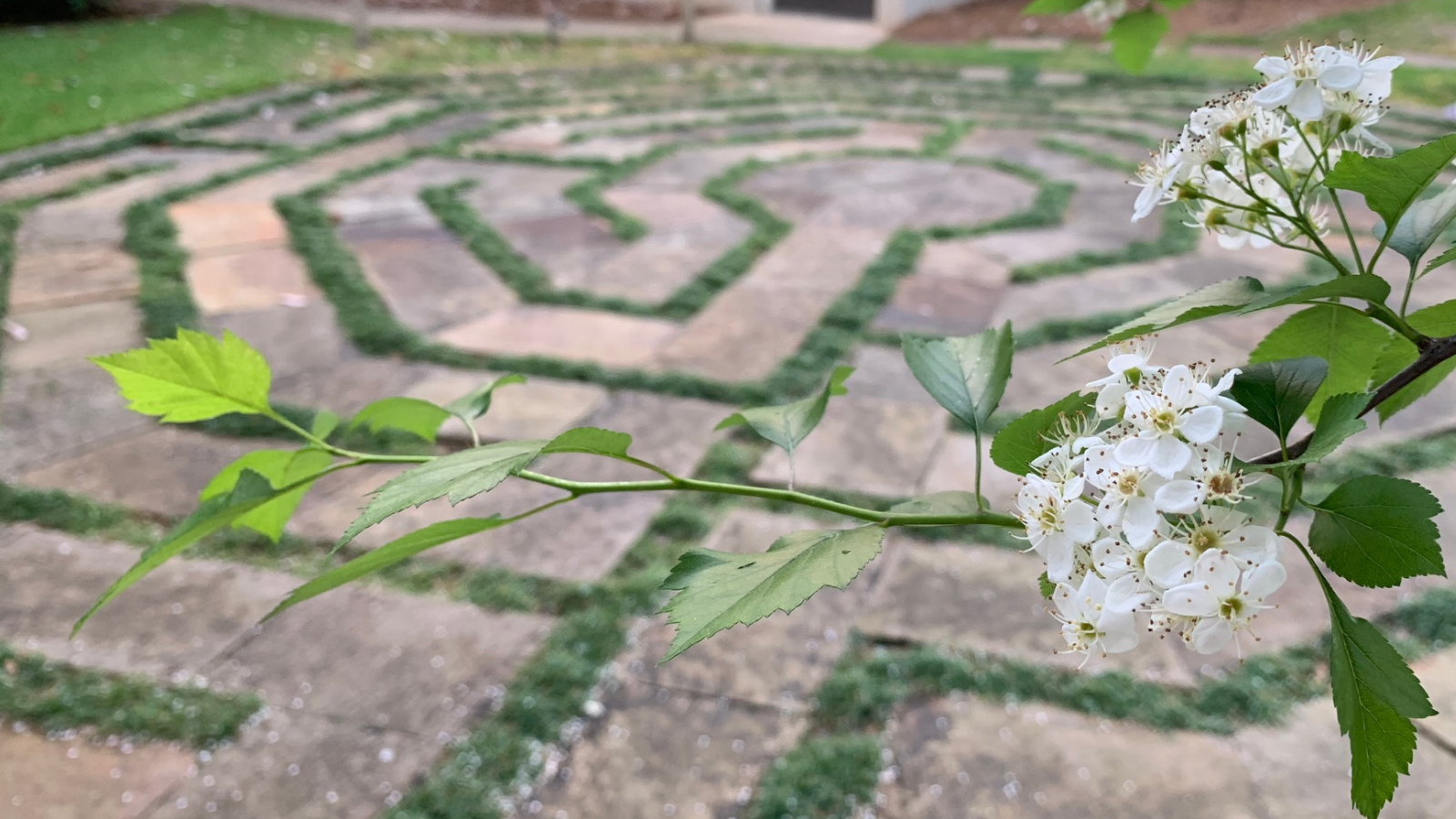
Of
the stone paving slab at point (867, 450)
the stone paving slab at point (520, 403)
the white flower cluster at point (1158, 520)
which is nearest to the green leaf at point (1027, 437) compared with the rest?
the white flower cluster at point (1158, 520)

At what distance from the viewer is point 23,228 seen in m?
4.07

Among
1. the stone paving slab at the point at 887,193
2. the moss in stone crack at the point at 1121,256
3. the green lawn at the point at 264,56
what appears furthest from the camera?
the green lawn at the point at 264,56

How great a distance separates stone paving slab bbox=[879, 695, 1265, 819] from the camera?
168cm

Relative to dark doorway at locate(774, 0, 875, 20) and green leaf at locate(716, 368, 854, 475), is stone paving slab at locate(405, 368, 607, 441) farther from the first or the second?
dark doorway at locate(774, 0, 875, 20)

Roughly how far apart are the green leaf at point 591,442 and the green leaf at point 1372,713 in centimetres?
27

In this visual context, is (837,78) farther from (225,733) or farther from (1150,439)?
(1150,439)

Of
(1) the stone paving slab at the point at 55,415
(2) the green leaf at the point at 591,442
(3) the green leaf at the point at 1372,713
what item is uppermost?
(2) the green leaf at the point at 591,442

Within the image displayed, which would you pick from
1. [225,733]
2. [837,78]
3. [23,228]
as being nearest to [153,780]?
[225,733]

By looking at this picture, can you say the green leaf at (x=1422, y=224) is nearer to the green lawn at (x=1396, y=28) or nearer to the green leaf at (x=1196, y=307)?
the green leaf at (x=1196, y=307)

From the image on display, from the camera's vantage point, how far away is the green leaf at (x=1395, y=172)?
16.6 inches

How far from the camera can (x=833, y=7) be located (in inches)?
406

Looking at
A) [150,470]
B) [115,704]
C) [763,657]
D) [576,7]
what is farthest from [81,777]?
[576,7]

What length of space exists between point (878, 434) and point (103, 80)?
18.9ft

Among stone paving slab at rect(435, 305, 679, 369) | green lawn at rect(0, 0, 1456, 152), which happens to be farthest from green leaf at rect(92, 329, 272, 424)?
green lawn at rect(0, 0, 1456, 152)
